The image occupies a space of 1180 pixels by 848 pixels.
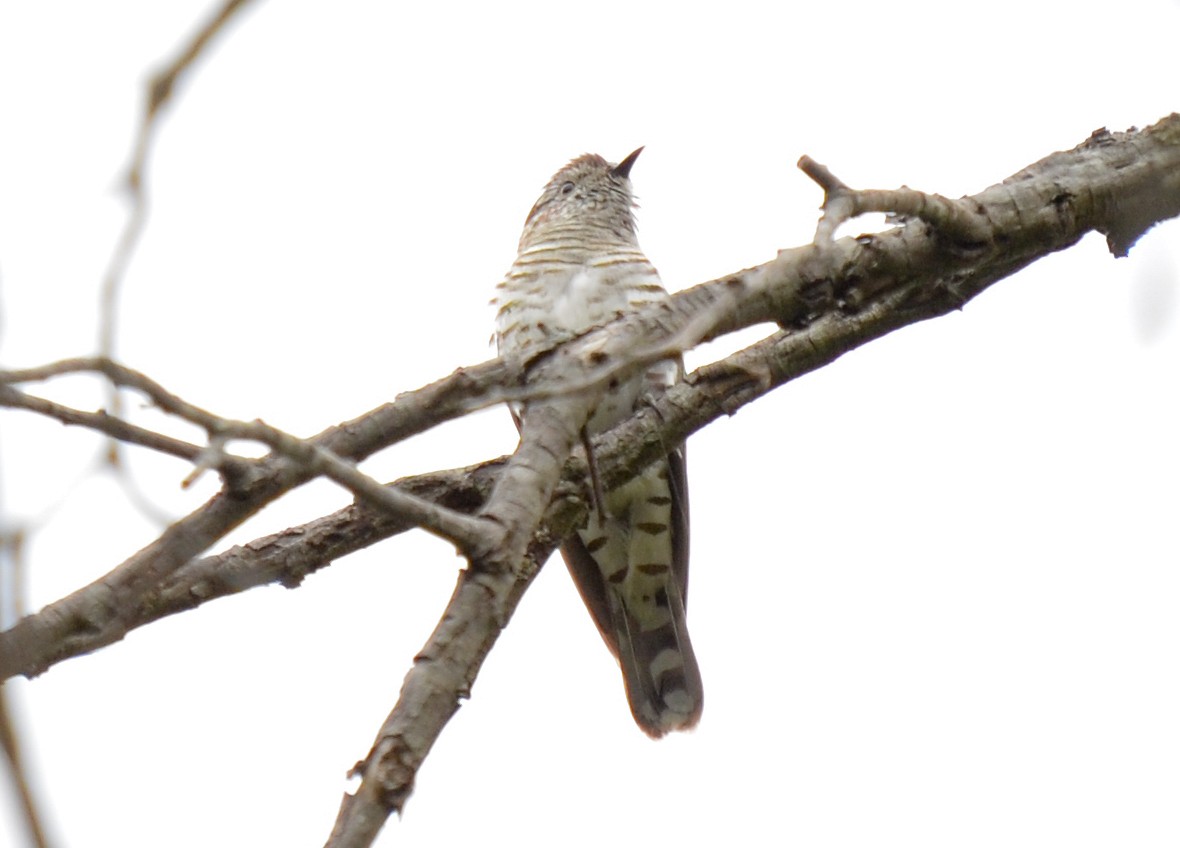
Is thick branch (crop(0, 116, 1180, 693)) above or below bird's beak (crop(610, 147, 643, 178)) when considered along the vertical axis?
below

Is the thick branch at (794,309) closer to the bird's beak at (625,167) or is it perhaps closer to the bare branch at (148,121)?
the bare branch at (148,121)

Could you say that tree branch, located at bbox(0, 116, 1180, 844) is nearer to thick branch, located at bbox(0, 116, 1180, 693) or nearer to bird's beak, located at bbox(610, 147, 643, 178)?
thick branch, located at bbox(0, 116, 1180, 693)

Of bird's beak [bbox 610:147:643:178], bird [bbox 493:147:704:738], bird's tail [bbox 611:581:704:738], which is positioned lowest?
bird's tail [bbox 611:581:704:738]

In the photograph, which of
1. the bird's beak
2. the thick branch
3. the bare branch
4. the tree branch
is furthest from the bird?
the bare branch

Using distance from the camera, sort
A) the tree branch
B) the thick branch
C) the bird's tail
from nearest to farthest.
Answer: the tree branch < the thick branch < the bird's tail

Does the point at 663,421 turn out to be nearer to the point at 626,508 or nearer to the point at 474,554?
the point at 474,554

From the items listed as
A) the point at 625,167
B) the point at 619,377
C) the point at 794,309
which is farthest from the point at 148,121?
the point at 625,167

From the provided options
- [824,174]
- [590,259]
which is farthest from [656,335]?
[590,259]
